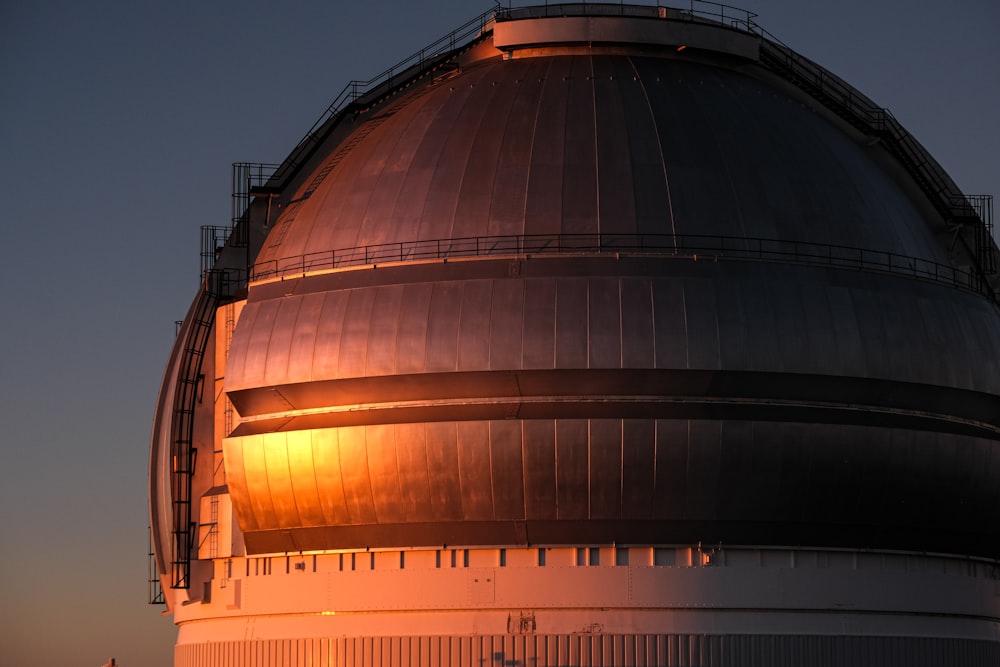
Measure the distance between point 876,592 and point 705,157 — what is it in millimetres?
14471

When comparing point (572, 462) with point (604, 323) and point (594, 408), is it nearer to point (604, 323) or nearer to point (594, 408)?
point (594, 408)

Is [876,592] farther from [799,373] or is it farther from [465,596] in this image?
[465,596]

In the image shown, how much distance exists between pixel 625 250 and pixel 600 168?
3.18 m

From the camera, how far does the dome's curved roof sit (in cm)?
5544

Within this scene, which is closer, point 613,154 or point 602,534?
point 602,534

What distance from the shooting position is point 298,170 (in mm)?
64375

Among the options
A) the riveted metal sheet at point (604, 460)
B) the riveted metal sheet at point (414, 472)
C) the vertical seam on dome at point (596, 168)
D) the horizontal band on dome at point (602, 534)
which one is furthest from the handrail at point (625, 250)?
the horizontal band on dome at point (602, 534)

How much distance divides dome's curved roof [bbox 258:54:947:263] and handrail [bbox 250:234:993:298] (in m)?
0.27

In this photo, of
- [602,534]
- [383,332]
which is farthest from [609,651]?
[383,332]

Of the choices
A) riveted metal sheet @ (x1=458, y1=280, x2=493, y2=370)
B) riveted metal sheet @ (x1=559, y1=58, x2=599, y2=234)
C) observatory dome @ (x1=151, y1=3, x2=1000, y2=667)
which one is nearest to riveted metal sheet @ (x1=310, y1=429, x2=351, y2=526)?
observatory dome @ (x1=151, y1=3, x2=1000, y2=667)

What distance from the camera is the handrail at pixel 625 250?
54.4 meters

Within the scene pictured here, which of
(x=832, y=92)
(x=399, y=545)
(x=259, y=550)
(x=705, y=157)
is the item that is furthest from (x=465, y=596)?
(x=832, y=92)

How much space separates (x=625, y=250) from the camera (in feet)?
178

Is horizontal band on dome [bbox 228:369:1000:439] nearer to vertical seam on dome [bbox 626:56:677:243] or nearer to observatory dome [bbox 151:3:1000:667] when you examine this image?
observatory dome [bbox 151:3:1000:667]
